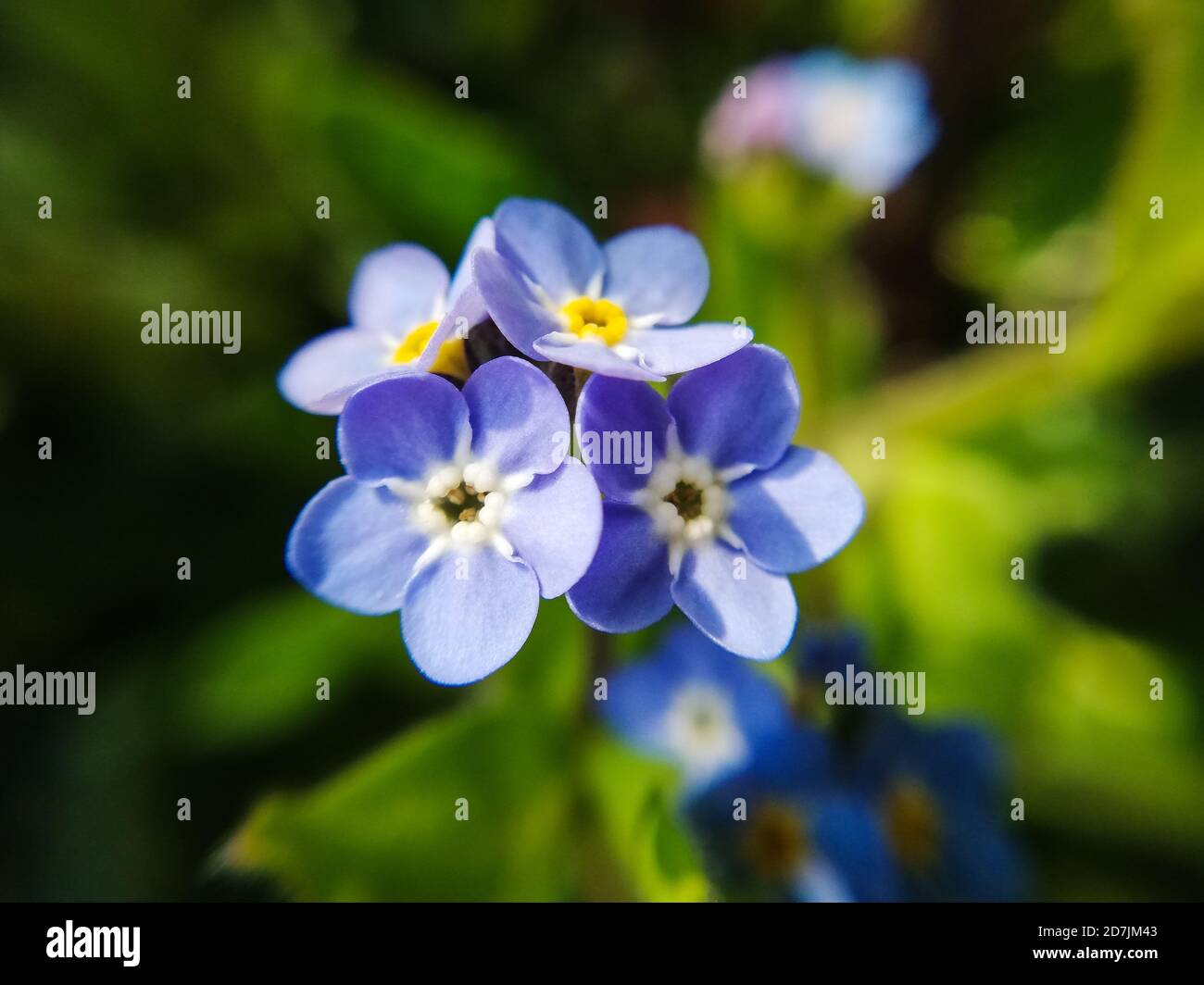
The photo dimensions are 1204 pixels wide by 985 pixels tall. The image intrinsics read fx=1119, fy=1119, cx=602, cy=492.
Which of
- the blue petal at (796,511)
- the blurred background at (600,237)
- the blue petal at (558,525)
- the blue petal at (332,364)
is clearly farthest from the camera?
the blurred background at (600,237)

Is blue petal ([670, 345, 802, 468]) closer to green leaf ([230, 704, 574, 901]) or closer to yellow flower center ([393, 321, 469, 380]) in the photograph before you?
yellow flower center ([393, 321, 469, 380])

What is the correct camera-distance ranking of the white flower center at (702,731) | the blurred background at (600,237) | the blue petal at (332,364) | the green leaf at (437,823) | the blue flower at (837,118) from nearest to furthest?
the blue petal at (332,364) < the green leaf at (437,823) < the white flower center at (702,731) < the blurred background at (600,237) < the blue flower at (837,118)

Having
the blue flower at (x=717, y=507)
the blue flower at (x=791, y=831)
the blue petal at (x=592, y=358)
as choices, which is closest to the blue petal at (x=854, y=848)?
the blue flower at (x=791, y=831)

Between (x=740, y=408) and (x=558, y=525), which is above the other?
(x=740, y=408)
